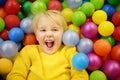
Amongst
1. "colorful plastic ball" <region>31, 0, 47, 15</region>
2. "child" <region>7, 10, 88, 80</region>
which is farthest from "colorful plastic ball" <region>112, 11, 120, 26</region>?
"colorful plastic ball" <region>31, 0, 47, 15</region>

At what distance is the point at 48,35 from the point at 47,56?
0.45 feet

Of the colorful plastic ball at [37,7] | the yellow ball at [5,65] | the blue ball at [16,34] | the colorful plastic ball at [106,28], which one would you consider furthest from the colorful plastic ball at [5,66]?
the colorful plastic ball at [106,28]

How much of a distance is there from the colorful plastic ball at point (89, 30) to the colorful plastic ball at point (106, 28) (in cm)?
3

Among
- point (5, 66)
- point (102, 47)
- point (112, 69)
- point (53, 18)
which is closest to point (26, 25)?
point (53, 18)

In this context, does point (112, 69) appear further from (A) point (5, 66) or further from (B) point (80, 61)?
(A) point (5, 66)

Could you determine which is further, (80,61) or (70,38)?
(70,38)

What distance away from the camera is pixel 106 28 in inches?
65.5

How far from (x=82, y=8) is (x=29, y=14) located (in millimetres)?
385

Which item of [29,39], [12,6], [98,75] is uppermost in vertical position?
[12,6]

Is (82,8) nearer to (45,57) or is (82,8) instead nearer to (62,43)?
(62,43)

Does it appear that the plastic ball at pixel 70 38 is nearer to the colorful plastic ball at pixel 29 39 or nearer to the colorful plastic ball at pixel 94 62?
the colorful plastic ball at pixel 94 62

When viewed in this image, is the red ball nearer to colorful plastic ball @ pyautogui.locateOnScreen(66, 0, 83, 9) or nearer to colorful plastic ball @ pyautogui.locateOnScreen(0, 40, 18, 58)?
colorful plastic ball @ pyautogui.locateOnScreen(66, 0, 83, 9)

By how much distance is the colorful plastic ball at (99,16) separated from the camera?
67.6 inches

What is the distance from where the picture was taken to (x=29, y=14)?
1.90 m
